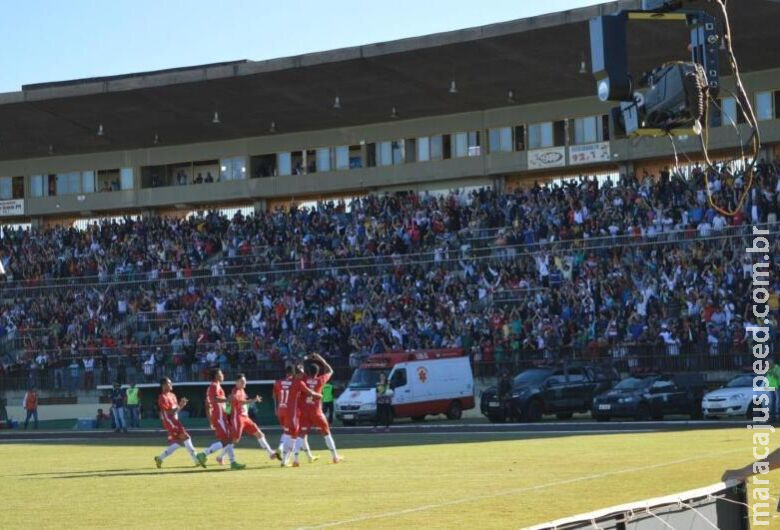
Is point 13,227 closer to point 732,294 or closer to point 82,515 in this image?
point 732,294

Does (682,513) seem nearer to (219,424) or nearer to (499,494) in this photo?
(499,494)

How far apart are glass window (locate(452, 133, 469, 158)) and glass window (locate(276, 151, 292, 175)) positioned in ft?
29.5

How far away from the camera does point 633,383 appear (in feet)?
135

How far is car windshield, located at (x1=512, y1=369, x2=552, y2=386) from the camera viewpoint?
43062 mm

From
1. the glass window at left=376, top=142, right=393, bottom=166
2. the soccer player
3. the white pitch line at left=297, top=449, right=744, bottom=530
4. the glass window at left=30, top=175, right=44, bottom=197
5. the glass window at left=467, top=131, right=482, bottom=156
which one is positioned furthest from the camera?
the glass window at left=30, top=175, right=44, bottom=197

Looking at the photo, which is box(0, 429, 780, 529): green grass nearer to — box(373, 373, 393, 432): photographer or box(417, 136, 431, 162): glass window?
box(373, 373, 393, 432): photographer

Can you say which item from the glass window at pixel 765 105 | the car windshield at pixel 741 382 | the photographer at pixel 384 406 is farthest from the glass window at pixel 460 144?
the car windshield at pixel 741 382

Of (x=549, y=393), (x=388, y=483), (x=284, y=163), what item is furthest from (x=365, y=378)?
(x=388, y=483)

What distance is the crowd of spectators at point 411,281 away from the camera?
45.5m

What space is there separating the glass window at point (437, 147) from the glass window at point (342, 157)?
452 cm

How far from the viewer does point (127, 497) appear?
21.1 m

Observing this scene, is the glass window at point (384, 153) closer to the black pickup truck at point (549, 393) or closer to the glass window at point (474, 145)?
the glass window at point (474, 145)

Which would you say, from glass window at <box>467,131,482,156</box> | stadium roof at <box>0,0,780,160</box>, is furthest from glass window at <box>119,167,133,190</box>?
glass window at <box>467,131,482,156</box>

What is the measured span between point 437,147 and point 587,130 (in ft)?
24.6
